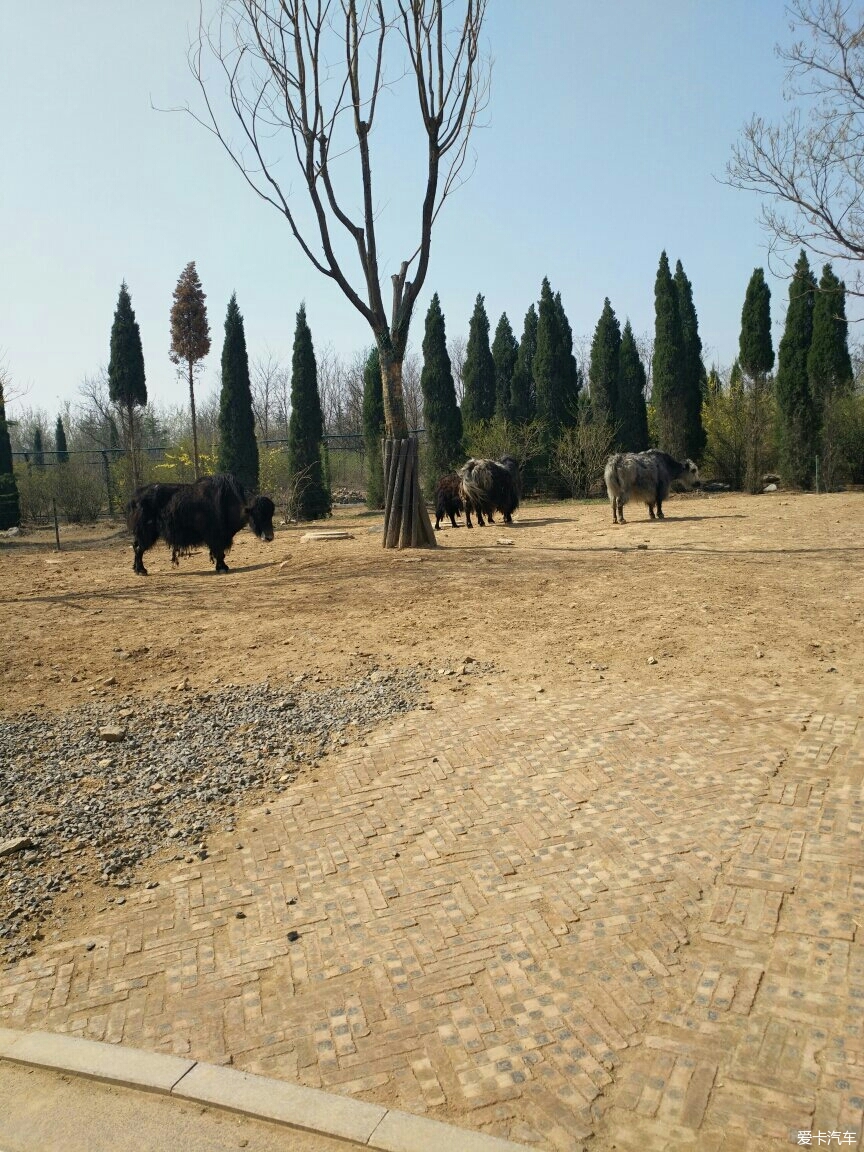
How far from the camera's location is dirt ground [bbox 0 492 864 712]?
8.34 meters

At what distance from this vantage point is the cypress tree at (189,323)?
31531mm

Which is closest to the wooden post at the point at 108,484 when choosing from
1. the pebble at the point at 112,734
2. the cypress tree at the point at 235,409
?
the cypress tree at the point at 235,409

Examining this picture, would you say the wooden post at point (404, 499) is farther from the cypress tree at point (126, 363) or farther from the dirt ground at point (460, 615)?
the cypress tree at point (126, 363)

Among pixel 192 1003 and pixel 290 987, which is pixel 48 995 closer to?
pixel 192 1003

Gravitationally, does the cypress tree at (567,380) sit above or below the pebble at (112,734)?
above

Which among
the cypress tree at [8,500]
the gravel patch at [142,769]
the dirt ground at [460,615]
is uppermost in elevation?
the cypress tree at [8,500]

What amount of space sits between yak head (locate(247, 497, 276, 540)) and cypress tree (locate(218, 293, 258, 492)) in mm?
13088

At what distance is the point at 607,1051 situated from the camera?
11.5ft

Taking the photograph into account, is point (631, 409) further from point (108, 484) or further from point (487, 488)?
point (108, 484)

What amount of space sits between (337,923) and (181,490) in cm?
1141

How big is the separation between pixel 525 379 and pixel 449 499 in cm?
1803

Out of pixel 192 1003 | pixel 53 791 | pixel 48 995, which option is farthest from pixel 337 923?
pixel 53 791

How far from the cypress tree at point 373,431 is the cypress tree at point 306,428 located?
1.65 meters

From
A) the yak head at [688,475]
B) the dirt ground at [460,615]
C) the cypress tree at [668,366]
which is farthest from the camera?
the cypress tree at [668,366]
